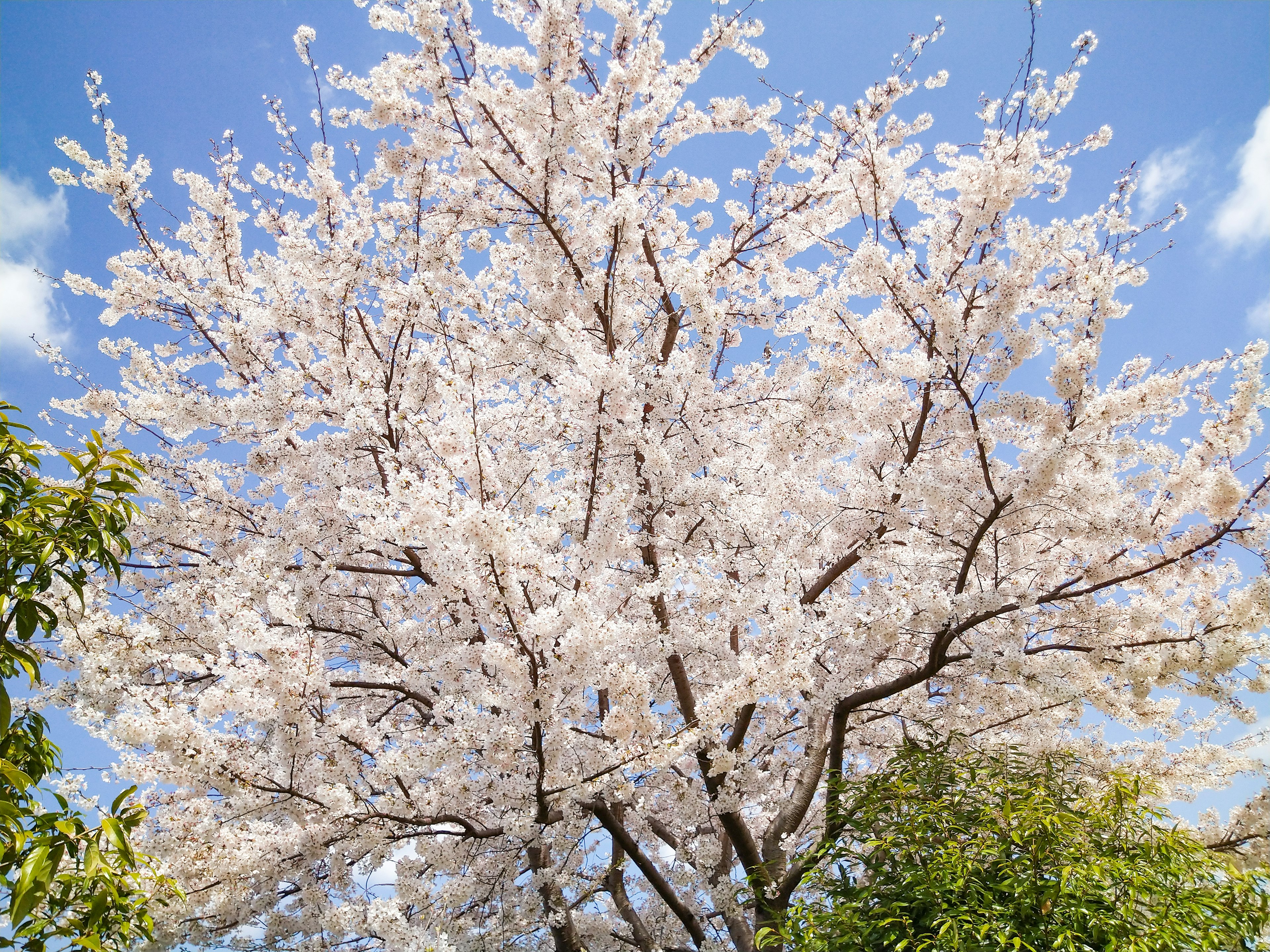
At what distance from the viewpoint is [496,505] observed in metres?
4.32

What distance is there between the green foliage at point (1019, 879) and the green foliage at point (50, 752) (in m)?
3.09

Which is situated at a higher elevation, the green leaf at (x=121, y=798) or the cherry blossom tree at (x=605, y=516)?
the cherry blossom tree at (x=605, y=516)

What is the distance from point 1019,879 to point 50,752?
4.34 meters

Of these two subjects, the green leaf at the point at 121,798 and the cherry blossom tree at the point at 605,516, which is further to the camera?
the cherry blossom tree at the point at 605,516

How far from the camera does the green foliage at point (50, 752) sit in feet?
8.05

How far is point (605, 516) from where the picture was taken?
514 cm

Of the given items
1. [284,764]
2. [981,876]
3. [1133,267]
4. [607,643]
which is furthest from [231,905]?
[1133,267]

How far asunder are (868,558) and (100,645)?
6.17m

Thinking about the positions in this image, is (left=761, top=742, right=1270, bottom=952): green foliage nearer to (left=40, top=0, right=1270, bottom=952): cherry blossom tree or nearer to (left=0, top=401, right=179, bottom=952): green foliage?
(left=40, top=0, right=1270, bottom=952): cherry blossom tree

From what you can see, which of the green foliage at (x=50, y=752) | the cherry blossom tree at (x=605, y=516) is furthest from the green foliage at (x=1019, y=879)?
the green foliage at (x=50, y=752)

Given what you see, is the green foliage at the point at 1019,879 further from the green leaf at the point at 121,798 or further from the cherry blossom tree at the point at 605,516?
the green leaf at the point at 121,798

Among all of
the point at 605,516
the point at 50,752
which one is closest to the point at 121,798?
the point at 50,752

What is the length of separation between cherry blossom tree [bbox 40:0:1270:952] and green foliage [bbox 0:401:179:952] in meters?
1.16

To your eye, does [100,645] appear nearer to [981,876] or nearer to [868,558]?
[981,876]
